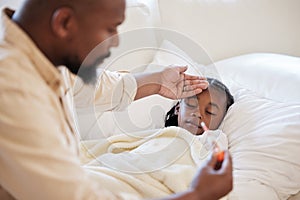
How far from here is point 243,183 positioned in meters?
1.12

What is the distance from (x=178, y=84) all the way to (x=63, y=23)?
64 cm

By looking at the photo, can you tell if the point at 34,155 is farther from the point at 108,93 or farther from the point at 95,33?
the point at 108,93

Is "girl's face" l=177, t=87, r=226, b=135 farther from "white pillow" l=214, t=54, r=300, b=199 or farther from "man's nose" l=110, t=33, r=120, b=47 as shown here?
"man's nose" l=110, t=33, r=120, b=47

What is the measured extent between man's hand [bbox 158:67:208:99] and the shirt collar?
1.93 ft

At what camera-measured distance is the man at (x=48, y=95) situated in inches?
26.0

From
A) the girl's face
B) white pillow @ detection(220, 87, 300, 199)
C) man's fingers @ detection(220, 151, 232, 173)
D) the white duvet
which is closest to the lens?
man's fingers @ detection(220, 151, 232, 173)

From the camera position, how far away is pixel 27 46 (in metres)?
0.73

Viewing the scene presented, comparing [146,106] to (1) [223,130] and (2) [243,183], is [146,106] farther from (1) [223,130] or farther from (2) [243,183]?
(2) [243,183]

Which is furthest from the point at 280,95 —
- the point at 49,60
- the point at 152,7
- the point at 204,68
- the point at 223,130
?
the point at 49,60

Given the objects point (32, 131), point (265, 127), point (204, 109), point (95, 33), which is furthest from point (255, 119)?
point (32, 131)

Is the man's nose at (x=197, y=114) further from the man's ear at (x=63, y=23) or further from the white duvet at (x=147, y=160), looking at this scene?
the man's ear at (x=63, y=23)

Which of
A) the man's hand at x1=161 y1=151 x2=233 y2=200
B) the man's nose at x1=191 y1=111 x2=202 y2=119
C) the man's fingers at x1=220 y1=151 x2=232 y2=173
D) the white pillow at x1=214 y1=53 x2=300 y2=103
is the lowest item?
the man's nose at x1=191 y1=111 x2=202 y2=119

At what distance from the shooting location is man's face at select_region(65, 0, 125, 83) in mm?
754

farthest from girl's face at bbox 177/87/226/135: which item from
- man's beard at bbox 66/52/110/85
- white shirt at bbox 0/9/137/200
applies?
white shirt at bbox 0/9/137/200
